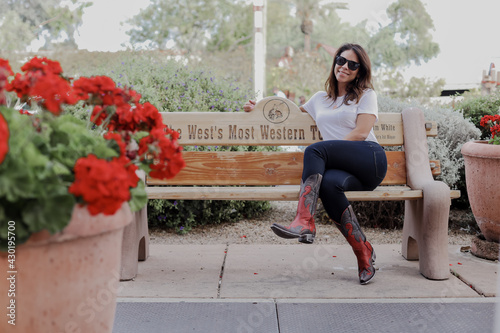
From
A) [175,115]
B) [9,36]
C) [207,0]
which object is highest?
[207,0]

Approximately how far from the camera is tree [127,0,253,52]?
26.3 m

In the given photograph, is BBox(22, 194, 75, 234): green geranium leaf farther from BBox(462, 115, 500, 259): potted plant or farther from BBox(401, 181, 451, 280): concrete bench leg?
BBox(462, 115, 500, 259): potted plant

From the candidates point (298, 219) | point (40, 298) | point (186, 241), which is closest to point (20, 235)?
point (40, 298)

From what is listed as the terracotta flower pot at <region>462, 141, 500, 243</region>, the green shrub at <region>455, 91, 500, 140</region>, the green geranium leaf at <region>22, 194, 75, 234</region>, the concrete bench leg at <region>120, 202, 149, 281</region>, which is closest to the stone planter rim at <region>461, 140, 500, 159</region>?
the terracotta flower pot at <region>462, 141, 500, 243</region>

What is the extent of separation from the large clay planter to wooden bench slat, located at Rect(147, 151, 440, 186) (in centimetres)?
207

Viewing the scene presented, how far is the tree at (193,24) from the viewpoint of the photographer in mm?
26266

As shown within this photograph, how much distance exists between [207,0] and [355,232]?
80.8 feet

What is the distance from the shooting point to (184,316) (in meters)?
2.64

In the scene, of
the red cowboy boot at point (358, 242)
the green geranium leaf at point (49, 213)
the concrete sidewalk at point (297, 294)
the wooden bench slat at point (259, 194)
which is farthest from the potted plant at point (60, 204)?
the red cowboy boot at point (358, 242)

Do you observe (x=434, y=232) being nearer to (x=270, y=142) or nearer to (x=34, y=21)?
(x=270, y=142)

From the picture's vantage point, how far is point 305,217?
302 cm

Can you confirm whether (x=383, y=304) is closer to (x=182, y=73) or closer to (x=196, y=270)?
(x=196, y=270)

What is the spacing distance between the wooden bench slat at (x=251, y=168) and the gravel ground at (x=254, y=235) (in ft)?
2.89

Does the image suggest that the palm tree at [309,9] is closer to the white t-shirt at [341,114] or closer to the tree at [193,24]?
the tree at [193,24]
